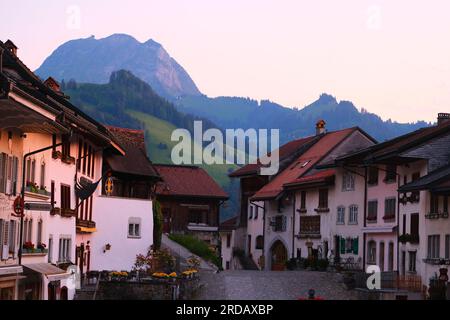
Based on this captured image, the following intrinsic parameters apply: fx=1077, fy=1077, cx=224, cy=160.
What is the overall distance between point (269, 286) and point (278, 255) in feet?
98.4

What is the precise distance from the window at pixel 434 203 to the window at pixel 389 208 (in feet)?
23.1

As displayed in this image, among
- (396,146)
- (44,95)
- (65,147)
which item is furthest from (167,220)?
(44,95)

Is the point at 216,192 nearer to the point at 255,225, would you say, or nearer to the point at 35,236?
the point at 255,225

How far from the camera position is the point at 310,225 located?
81.6 m

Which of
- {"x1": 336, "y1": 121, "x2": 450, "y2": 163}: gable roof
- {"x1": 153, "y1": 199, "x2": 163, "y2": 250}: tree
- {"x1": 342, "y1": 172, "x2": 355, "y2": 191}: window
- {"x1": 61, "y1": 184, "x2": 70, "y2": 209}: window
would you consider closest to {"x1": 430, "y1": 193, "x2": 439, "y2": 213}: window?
{"x1": 336, "y1": 121, "x2": 450, "y2": 163}: gable roof

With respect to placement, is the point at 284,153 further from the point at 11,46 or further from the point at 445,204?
the point at 11,46

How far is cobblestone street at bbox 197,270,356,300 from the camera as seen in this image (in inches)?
2219

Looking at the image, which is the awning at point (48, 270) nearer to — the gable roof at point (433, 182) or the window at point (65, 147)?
the window at point (65, 147)

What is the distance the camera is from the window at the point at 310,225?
263ft

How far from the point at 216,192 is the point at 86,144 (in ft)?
136

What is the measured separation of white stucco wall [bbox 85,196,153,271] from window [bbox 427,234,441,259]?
699 inches

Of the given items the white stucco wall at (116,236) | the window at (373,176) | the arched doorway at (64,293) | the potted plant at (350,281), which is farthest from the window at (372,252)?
the arched doorway at (64,293)

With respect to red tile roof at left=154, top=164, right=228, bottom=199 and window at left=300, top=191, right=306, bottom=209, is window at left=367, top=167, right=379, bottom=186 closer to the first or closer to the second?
window at left=300, top=191, right=306, bottom=209
